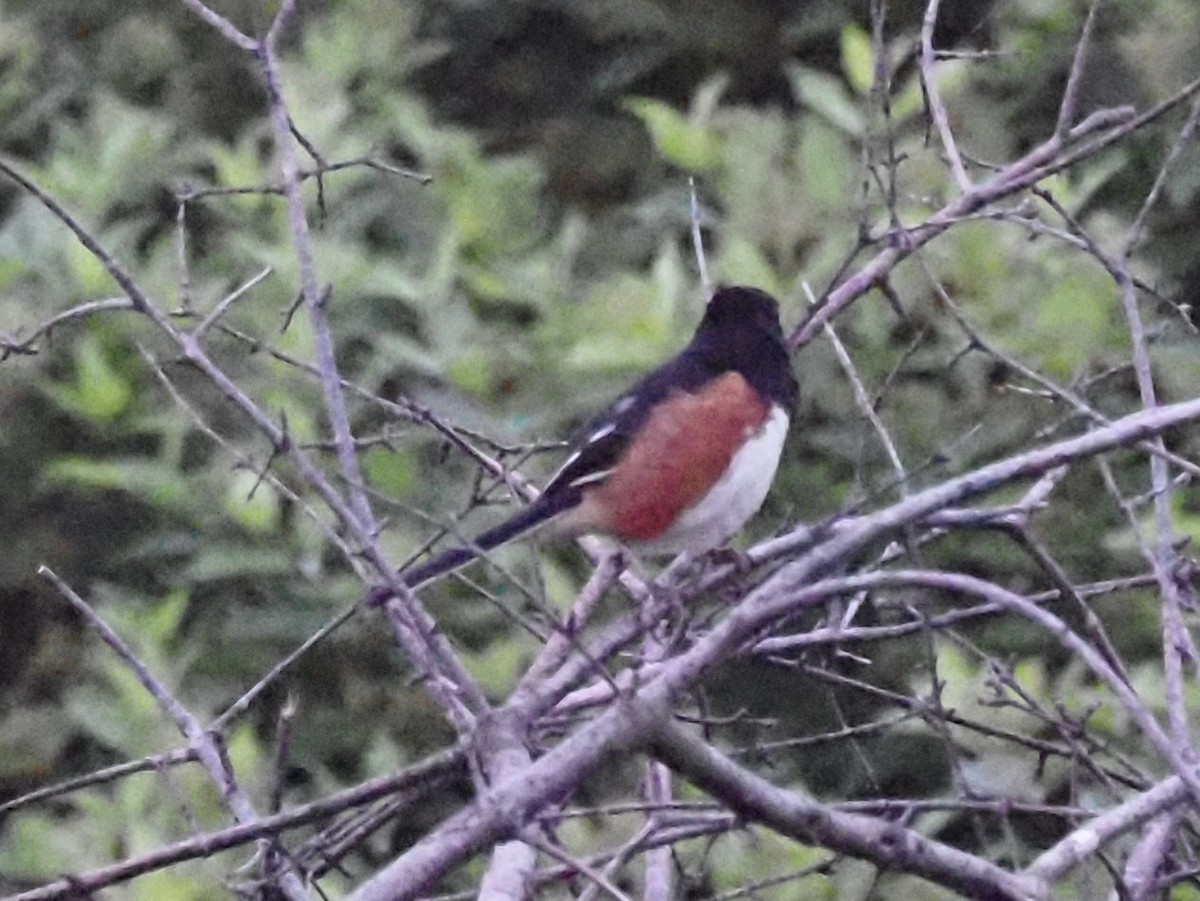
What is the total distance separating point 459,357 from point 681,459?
3.67 ft

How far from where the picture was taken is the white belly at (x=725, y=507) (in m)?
2.26

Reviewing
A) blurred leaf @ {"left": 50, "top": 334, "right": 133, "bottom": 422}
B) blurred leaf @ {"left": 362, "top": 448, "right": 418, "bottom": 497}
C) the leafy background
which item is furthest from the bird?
blurred leaf @ {"left": 50, "top": 334, "right": 133, "bottom": 422}

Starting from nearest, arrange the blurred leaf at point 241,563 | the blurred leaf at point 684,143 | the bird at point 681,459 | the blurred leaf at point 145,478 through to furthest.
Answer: the bird at point 681,459, the blurred leaf at point 241,563, the blurred leaf at point 145,478, the blurred leaf at point 684,143

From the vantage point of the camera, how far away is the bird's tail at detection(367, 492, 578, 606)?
1872 mm

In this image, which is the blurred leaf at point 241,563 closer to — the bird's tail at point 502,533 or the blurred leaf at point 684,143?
the blurred leaf at point 684,143

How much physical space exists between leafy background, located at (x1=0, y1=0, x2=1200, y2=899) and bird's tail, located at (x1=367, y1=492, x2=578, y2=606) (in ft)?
1.63

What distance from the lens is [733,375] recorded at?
2.35 m

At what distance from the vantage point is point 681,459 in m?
2.28

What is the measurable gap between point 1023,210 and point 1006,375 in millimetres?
1435

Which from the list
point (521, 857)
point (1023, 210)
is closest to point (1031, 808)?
point (521, 857)

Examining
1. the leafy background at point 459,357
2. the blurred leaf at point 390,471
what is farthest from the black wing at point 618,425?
the blurred leaf at point 390,471

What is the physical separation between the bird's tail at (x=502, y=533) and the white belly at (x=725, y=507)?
120 millimetres

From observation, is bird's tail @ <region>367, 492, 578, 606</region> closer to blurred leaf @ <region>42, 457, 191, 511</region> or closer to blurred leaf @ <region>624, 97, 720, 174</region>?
blurred leaf @ <region>42, 457, 191, 511</region>

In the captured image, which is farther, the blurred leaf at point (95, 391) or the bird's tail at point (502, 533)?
the blurred leaf at point (95, 391)
